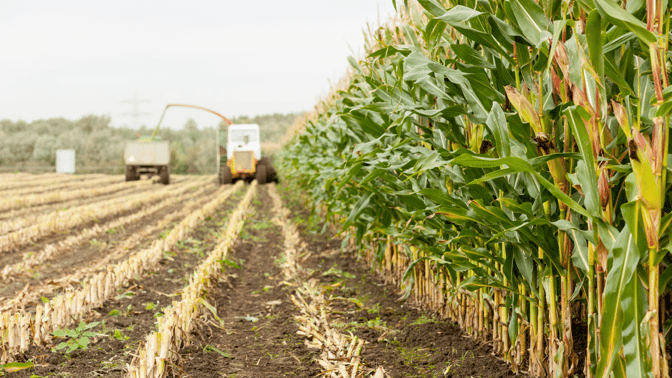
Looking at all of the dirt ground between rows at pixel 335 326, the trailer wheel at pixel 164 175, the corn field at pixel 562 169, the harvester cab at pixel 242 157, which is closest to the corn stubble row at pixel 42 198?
the trailer wheel at pixel 164 175

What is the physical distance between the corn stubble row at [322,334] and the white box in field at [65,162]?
3639cm

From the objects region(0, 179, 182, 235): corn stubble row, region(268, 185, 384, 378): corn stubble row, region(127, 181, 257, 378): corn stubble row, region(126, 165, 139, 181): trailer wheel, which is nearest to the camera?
region(127, 181, 257, 378): corn stubble row

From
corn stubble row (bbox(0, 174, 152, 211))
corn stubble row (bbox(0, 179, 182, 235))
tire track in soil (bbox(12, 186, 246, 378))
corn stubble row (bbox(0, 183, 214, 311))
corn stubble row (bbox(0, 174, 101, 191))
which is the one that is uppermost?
corn stubble row (bbox(0, 174, 101, 191))

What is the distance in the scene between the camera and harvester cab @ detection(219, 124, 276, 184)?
784 inches

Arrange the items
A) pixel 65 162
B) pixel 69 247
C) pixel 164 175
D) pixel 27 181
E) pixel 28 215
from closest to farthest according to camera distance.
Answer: pixel 69 247 < pixel 28 215 < pixel 27 181 < pixel 164 175 < pixel 65 162

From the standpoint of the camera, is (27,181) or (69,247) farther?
(27,181)

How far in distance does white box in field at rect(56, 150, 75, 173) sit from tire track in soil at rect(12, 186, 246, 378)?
3487 cm

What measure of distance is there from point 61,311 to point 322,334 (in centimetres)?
205

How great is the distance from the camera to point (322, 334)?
3.39 m

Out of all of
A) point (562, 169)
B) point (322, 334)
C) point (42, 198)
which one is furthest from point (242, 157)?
point (562, 169)

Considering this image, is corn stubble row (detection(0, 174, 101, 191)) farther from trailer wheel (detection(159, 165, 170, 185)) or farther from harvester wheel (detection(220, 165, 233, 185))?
harvester wheel (detection(220, 165, 233, 185))

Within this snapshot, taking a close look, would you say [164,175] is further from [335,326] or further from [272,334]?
[335,326]

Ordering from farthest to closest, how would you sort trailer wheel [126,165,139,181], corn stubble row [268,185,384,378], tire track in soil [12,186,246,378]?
trailer wheel [126,165,139,181] < tire track in soil [12,186,246,378] < corn stubble row [268,185,384,378]

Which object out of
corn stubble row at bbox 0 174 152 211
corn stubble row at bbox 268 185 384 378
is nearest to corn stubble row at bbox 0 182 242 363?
corn stubble row at bbox 268 185 384 378
